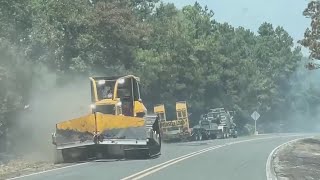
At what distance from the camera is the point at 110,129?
75.2 ft

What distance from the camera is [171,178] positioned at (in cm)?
1669

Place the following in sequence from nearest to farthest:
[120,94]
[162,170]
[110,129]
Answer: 1. [162,170]
2. [110,129]
3. [120,94]

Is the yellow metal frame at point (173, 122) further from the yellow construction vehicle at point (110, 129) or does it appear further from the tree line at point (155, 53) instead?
the yellow construction vehicle at point (110, 129)

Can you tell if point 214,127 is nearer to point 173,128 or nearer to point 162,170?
point 173,128

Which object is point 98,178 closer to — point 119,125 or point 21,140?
point 119,125

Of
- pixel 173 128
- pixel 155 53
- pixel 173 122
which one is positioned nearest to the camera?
pixel 173 122

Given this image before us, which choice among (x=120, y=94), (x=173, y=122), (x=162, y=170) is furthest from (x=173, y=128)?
(x=162, y=170)

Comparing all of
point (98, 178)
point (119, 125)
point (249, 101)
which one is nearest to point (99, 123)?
point (119, 125)

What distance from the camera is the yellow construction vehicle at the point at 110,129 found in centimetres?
2281

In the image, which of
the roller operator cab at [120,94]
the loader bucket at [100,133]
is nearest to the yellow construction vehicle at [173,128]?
the roller operator cab at [120,94]

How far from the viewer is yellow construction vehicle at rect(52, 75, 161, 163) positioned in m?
22.8

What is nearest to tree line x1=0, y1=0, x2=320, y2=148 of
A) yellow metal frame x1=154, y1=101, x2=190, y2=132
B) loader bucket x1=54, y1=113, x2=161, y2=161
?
yellow metal frame x1=154, y1=101, x2=190, y2=132

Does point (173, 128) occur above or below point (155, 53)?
below

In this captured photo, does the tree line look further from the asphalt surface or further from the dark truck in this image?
the asphalt surface
